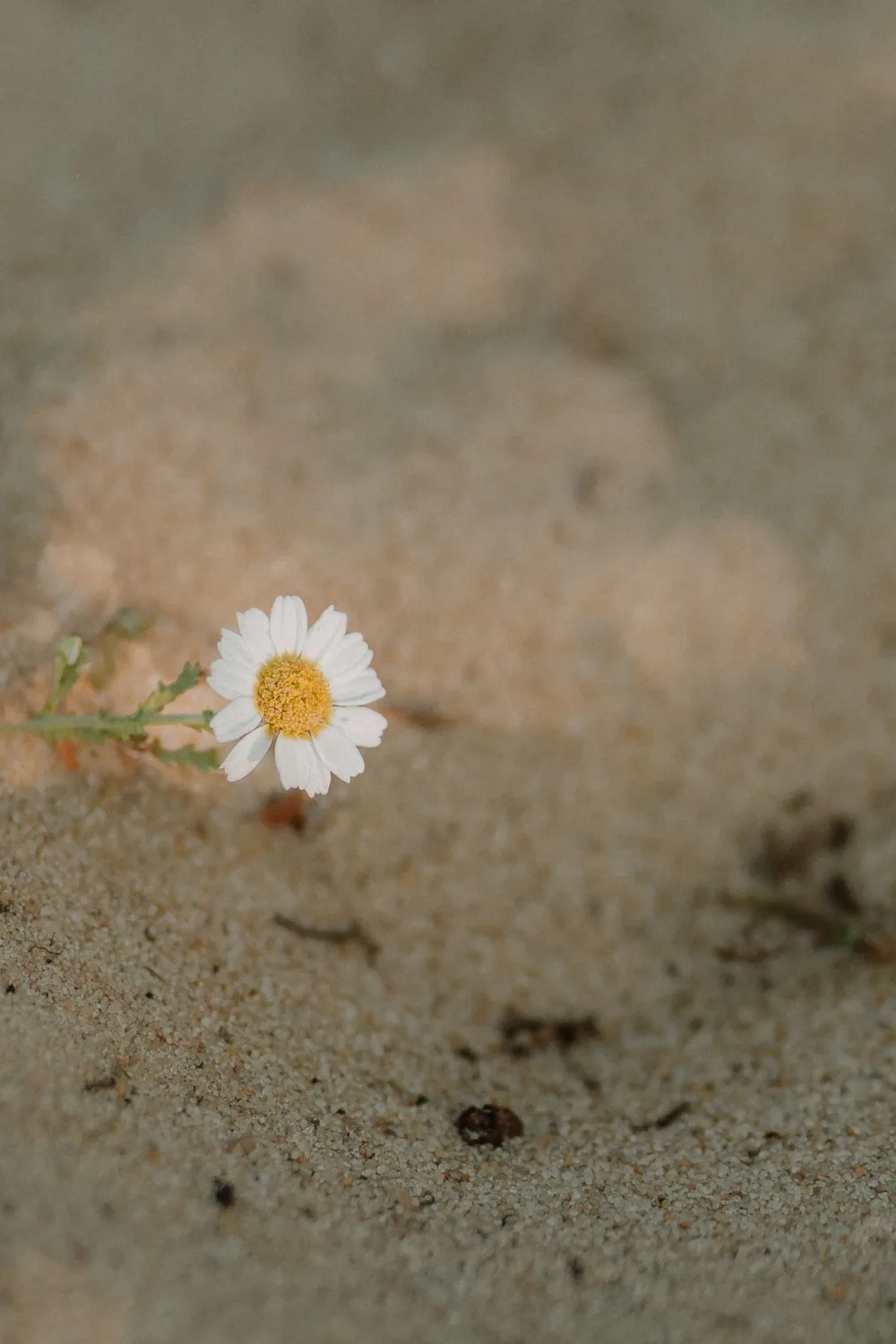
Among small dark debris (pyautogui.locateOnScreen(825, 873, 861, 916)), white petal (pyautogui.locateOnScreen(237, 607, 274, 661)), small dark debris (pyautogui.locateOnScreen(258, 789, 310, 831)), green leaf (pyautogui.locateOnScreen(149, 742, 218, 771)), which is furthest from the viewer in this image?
small dark debris (pyautogui.locateOnScreen(825, 873, 861, 916))

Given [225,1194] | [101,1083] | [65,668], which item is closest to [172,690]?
[65,668]

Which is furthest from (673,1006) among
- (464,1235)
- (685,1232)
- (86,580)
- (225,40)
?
(225,40)

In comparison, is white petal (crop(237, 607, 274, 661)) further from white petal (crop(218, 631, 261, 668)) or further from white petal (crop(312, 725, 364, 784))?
white petal (crop(312, 725, 364, 784))

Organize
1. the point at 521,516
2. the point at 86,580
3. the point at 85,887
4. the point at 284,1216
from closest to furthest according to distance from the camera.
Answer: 1. the point at 284,1216
2. the point at 85,887
3. the point at 86,580
4. the point at 521,516

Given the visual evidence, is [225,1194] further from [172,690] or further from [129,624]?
[129,624]

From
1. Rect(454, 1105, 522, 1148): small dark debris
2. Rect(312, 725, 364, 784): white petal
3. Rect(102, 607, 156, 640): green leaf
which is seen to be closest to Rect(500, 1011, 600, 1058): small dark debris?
Rect(454, 1105, 522, 1148): small dark debris

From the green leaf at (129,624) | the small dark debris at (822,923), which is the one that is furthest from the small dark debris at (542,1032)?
the green leaf at (129,624)

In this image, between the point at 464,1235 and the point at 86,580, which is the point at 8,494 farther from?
the point at 464,1235
